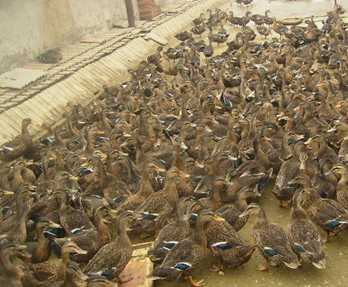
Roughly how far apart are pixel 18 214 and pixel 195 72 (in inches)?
296

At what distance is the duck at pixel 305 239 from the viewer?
677 cm

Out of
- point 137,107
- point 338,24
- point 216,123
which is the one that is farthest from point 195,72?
point 338,24

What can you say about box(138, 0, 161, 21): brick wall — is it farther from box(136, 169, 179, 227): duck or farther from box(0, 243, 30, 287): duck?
box(0, 243, 30, 287): duck

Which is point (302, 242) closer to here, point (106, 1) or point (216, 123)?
point (216, 123)

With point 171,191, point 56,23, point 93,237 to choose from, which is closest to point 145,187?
point 171,191

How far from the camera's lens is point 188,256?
22.8 feet

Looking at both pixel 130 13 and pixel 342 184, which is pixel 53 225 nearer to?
pixel 342 184

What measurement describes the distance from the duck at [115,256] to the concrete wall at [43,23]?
939cm

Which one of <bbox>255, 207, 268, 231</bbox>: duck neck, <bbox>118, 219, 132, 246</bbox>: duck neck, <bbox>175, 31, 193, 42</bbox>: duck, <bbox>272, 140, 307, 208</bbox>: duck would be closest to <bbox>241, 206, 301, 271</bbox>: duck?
<bbox>255, 207, 268, 231</bbox>: duck neck

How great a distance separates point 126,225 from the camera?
7441 mm

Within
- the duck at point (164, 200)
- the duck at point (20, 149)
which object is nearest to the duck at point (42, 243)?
A: the duck at point (164, 200)

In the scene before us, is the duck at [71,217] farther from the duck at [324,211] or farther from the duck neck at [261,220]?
the duck at [324,211]

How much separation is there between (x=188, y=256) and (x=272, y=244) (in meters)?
1.05

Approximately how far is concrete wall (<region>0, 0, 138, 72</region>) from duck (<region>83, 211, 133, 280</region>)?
939 cm
